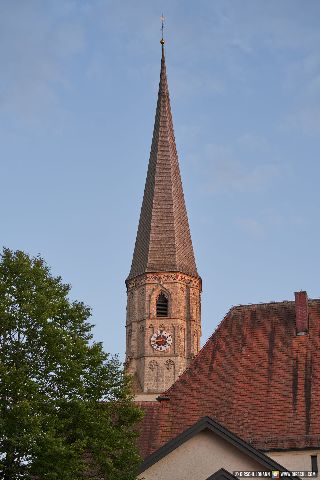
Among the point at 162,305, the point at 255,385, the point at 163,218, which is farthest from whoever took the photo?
the point at 163,218

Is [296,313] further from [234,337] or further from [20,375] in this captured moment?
[20,375]

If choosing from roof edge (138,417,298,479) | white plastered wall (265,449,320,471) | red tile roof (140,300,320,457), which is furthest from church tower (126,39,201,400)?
roof edge (138,417,298,479)

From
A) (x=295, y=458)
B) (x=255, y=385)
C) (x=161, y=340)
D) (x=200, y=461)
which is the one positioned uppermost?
(x=161, y=340)

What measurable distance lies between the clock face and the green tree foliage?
1772 inches

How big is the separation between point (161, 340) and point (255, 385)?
39.8 m

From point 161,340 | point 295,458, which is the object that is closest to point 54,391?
point 295,458

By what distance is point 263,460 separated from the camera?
1046 inches

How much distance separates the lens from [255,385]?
32.7 meters

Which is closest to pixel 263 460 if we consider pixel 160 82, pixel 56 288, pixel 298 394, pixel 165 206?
pixel 298 394

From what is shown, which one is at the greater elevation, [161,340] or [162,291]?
[162,291]

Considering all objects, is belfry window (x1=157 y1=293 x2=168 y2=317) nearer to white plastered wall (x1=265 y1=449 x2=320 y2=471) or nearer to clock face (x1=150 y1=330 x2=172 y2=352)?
clock face (x1=150 y1=330 x2=172 y2=352)

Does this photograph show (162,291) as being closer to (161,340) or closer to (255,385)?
(161,340)

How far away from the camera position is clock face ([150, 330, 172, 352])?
237 ft

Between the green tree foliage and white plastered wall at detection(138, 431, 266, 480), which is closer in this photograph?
the green tree foliage
